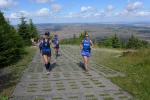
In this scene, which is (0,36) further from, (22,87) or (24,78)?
(22,87)

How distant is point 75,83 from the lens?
1188 cm

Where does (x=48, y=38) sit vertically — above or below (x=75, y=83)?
above

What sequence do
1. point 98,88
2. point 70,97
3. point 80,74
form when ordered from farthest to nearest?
point 80,74 → point 98,88 → point 70,97

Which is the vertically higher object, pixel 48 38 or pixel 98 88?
pixel 48 38

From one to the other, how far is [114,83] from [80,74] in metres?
2.91

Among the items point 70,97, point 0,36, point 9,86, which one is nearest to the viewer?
Answer: point 70,97

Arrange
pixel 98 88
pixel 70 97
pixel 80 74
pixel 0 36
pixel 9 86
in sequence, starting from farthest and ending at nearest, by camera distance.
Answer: pixel 0 36
pixel 80 74
pixel 9 86
pixel 98 88
pixel 70 97

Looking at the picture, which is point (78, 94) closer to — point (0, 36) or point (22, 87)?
point (22, 87)

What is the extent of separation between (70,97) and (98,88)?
64.8 inches

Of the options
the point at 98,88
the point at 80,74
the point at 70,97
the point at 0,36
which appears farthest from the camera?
the point at 0,36

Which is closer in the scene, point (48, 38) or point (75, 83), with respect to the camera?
point (75, 83)

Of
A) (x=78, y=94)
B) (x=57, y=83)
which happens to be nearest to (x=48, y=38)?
(x=57, y=83)

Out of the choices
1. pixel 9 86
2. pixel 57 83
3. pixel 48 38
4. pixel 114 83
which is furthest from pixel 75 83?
pixel 48 38

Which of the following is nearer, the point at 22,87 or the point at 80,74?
the point at 22,87
